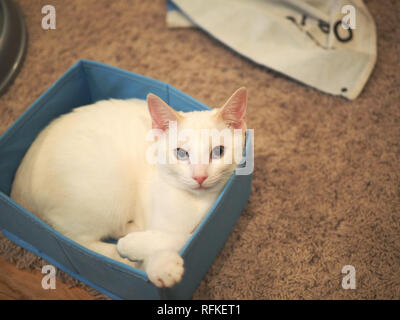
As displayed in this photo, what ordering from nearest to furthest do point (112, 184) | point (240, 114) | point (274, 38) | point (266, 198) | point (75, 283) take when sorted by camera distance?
1. point (240, 114)
2. point (112, 184)
3. point (75, 283)
4. point (266, 198)
5. point (274, 38)

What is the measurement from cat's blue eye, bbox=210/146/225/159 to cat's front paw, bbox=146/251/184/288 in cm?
27

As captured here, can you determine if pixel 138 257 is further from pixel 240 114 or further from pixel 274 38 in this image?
pixel 274 38

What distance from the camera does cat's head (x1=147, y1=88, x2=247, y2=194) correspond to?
93 centimetres

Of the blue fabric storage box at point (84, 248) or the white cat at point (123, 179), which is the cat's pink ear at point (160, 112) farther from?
the blue fabric storage box at point (84, 248)

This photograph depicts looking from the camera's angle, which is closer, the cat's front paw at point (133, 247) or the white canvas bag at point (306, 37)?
the cat's front paw at point (133, 247)

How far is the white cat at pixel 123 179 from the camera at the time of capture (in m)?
0.96

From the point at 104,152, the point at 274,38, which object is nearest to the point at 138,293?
the point at 104,152

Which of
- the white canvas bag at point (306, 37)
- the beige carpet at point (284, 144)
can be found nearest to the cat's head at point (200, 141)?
the beige carpet at point (284, 144)

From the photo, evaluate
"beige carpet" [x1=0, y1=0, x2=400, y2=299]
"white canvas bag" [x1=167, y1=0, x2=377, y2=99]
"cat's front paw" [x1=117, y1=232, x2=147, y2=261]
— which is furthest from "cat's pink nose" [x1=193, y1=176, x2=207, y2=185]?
"white canvas bag" [x1=167, y1=0, x2=377, y2=99]

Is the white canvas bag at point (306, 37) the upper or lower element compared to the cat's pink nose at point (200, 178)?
upper

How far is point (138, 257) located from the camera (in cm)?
100

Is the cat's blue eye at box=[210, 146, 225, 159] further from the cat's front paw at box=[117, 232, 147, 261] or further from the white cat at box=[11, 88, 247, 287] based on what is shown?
the cat's front paw at box=[117, 232, 147, 261]

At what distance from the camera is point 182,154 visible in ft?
3.14

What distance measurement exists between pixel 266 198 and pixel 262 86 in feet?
2.00
